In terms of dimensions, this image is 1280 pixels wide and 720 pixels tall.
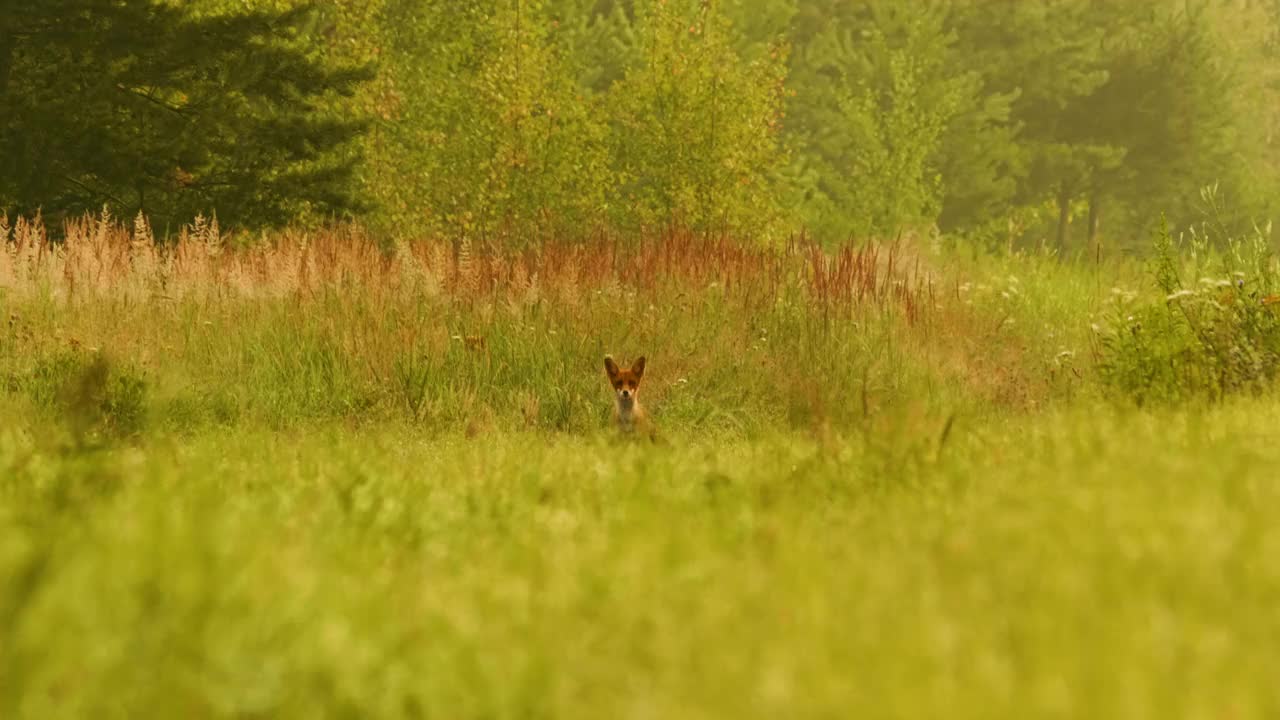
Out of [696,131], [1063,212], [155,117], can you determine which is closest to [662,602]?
[155,117]

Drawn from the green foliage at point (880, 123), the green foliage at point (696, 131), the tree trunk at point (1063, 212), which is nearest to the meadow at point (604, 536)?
the green foliage at point (696, 131)

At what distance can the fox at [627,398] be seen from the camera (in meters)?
9.32

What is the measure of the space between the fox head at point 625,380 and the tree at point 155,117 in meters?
9.41

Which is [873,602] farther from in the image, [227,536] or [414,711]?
[227,536]

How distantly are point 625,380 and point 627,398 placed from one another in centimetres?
18

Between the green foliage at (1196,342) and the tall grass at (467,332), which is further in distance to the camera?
the tall grass at (467,332)

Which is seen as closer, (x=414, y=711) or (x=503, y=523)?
(x=414, y=711)

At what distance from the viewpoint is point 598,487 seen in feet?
19.4

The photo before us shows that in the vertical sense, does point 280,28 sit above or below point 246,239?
above

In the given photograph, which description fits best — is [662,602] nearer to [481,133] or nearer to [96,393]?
[96,393]

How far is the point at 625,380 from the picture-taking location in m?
9.58

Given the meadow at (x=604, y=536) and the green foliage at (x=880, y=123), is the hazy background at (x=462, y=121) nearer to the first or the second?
the green foliage at (x=880, y=123)

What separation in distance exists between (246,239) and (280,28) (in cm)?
288

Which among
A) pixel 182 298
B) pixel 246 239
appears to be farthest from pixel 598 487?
pixel 246 239
